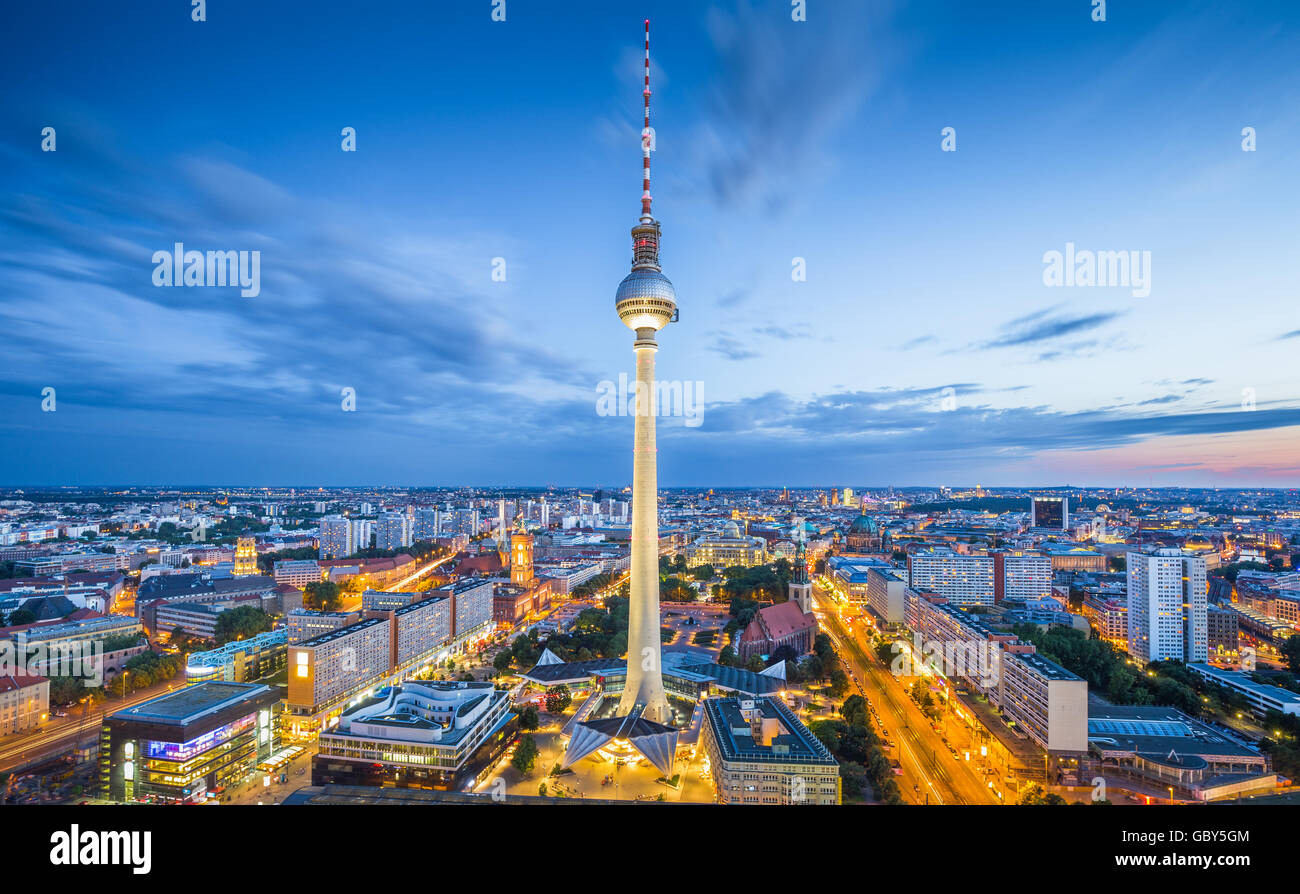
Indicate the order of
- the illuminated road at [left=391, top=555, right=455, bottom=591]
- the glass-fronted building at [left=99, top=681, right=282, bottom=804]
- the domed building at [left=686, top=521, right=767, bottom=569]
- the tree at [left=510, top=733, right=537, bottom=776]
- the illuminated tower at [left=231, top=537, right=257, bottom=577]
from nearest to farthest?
the glass-fronted building at [left=99, top=681, right=282, bottom=804] < the tree at [left=510, top=733, right=537, bottom=776] < the illuminated tower at [left=231, top=537, right=257, bottom=577] < the illuminated road at [left=391, top=555, right=455, bottom=591] < the domed building at [left=686, top=521, right=767, bottom=569]

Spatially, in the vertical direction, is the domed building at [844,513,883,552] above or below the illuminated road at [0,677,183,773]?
above

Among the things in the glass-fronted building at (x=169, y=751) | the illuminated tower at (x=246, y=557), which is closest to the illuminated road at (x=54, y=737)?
the glass-fronted building at (x=169, y=751)

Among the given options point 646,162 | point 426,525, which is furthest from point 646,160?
point 426,525

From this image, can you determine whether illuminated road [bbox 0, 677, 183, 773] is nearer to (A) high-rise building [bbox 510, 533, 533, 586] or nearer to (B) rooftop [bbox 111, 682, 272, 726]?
(B) rooftop [bbox 111, 682, 272, 726]

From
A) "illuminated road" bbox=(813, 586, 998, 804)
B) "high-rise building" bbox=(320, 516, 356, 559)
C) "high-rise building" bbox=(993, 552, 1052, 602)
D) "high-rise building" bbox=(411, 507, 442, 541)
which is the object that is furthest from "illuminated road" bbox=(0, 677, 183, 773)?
"high-rise building" bbox=(993, 552, 1052, 602)

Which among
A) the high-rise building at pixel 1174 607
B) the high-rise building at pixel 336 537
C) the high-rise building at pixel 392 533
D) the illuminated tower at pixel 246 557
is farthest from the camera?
the high-rise building at pixel 392 533

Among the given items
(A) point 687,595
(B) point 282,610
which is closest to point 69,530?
(B) point 282,610

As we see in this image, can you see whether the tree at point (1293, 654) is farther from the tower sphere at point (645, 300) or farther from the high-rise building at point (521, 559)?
the high-rise building at point (521, 559)
